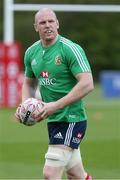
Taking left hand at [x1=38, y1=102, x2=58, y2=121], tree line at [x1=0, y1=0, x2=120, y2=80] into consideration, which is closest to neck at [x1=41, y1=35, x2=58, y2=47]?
left hand at [x1=38, y1=102, x2=58, y2=121]

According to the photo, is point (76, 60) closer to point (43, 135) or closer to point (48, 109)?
point (48, 109)

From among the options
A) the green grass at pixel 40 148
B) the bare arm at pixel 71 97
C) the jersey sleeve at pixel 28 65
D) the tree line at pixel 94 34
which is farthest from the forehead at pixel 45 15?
the tree line at pixel 94 34

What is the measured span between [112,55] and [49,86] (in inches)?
1831

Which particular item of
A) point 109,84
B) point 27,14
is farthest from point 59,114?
point 27,14

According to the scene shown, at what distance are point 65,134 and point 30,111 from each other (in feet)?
1.75

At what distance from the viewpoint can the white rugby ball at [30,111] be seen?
28.9 feet

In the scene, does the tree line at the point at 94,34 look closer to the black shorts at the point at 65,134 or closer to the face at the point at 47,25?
the black shorts at the point at 65,134

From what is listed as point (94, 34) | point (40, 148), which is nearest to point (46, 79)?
point (40, 148)

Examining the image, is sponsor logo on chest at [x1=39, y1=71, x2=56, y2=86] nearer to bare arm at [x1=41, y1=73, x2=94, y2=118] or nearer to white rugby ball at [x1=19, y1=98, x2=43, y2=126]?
white rugby ball at [x1=19, y1=98, x2=43, y2=126]

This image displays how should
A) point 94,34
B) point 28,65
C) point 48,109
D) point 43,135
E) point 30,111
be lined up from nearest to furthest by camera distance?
1. point 48,109
2. point 30,111
3. point 28,65
4. point 43,135
5. point 94,34

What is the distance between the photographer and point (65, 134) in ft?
30.1

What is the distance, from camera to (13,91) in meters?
24.7

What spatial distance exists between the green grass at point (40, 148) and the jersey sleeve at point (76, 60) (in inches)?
153

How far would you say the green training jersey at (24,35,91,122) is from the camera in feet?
29.3
